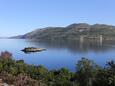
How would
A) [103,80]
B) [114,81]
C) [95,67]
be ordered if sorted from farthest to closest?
1. [95,67]
2. [103,80]
3. [114,81]

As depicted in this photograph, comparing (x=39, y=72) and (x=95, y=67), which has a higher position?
A: (x=95, y=67)

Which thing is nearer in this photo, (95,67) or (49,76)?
(95,67)

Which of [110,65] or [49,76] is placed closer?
[110,65]

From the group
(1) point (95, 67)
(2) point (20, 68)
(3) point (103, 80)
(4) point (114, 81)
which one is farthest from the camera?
(2) point (20, 68)

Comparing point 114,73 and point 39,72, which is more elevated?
point 114,73

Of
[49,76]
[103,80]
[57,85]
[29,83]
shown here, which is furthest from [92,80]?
[49,76]

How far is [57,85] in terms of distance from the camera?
569 inches

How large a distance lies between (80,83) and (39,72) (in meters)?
11.5

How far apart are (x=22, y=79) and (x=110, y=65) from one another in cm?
464

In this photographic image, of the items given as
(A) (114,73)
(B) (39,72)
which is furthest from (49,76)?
(A) (114,73)

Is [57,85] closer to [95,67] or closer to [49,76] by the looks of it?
[95,67]

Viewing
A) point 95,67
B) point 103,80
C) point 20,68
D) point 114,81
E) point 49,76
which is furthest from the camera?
point 20,68

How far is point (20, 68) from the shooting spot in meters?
24.5

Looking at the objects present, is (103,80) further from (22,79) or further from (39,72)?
(39,72)
